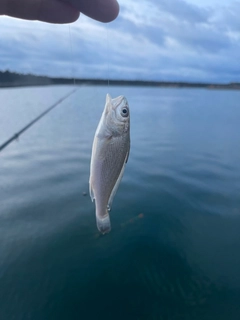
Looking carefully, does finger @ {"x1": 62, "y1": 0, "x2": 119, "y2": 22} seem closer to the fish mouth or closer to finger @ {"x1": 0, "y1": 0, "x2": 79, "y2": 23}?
finger @ {"x1": 0, "y1": 0, "x2": 79, "y2": 23}

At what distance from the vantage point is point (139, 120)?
975 inches

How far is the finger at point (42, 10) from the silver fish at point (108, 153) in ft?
2.37

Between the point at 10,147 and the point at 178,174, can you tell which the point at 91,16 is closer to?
the point at 178,174

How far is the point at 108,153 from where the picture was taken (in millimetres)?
2340

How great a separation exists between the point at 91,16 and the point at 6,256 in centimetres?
531

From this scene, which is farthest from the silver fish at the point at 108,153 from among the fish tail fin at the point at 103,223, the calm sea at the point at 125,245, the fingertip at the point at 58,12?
the calm sea at the point at 125,245

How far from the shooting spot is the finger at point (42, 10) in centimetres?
185

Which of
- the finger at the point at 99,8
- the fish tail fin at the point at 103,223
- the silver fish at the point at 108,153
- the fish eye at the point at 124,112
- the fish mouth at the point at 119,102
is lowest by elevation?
the fish tail fin at the point at 103,223

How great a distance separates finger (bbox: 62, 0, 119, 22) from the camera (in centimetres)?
161

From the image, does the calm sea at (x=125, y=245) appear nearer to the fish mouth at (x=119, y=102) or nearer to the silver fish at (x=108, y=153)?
the silver fish at (x=108, y=153)

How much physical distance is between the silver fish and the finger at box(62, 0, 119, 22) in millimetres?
755

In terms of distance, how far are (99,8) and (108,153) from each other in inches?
44.2

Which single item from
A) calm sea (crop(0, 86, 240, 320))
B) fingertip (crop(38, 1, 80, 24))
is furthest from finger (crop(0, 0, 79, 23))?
calm sea (crop(0, 86, 240, 320))

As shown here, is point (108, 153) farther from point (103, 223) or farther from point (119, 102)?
point (103, 223)
